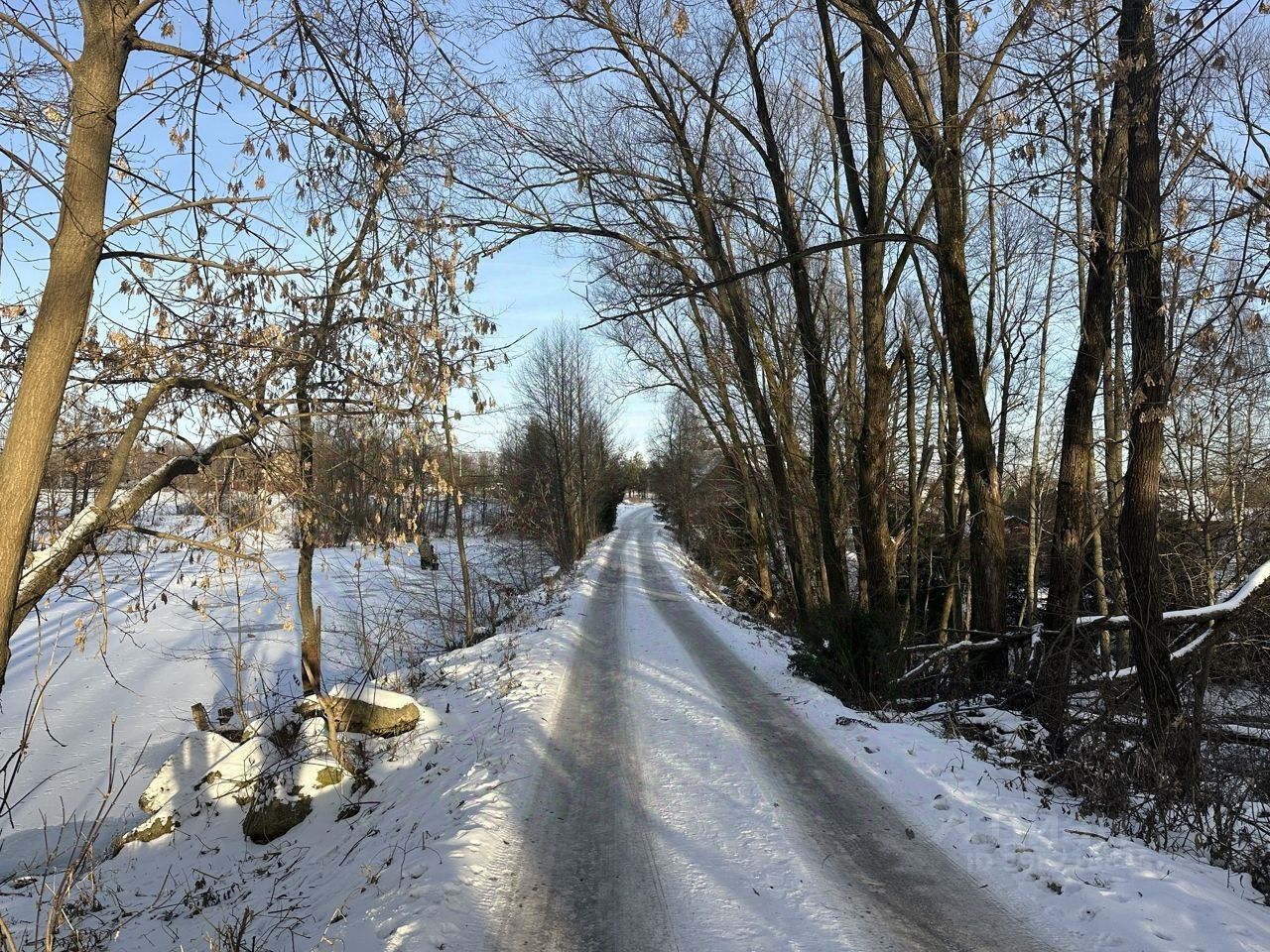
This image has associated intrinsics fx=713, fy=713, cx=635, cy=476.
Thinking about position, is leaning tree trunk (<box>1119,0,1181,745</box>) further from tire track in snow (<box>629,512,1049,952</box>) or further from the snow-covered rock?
the snow-covered rock

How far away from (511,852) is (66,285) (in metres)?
4.24

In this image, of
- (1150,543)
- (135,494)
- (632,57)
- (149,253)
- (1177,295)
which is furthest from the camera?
(632,57)

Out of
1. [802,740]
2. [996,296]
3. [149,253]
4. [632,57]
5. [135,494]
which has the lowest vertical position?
[802,740]

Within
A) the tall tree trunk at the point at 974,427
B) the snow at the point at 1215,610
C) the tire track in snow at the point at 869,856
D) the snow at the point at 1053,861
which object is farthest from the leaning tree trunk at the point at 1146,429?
the tire track in snow at the point at 869,856

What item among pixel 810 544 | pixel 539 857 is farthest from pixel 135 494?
pixel 810 544

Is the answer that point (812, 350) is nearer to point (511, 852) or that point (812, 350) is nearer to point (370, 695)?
point (370, 695)

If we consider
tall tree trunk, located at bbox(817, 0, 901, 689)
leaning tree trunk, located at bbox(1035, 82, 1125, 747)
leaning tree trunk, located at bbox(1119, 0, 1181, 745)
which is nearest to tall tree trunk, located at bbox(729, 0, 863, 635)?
tall tree trunk, located at bbox(817, 0, 901, 689)

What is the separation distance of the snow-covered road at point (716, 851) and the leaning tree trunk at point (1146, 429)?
8.67 ft

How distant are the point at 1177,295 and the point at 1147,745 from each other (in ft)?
12.1

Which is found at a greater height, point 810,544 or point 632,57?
point 632,57

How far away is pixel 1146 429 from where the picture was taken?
6.43 metres

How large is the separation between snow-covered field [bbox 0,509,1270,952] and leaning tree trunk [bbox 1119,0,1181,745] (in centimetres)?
140

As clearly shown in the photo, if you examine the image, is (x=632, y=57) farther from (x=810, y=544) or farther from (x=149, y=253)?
(x=810, y=544)

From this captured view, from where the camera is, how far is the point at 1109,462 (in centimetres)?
1602
